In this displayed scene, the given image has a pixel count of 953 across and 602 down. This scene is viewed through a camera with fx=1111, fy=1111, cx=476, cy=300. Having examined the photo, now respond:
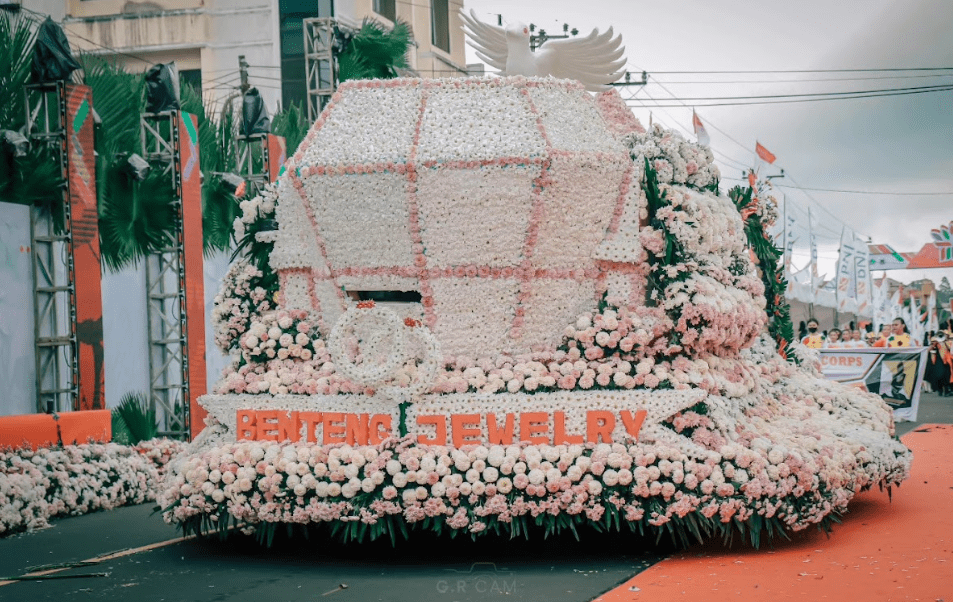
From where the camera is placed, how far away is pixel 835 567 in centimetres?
552

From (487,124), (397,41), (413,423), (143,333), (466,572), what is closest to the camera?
(466,572)

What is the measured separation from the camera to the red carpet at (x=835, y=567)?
16.4 ft

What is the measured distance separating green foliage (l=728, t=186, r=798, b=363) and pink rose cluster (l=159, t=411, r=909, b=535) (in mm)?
2974

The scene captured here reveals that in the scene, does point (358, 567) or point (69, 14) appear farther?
point (69, 14)

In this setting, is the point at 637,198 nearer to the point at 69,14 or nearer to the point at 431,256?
the point at 431,256

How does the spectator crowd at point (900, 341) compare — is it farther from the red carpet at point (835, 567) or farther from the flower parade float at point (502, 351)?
the flower parade float at point (502, 351)

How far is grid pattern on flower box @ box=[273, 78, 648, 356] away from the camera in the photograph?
6.42 m

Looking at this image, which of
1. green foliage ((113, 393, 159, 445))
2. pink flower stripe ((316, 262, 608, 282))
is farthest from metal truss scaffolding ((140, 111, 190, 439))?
pink flower stripe ((316, 262, 608, 282))

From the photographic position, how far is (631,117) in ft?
A: 25.3

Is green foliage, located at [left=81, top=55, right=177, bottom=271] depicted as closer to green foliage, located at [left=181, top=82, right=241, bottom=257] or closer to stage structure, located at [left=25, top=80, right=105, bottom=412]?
green foliage, located at [left=181, top=82, right=241, bottom=257]

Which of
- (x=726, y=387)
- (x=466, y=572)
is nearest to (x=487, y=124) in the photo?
(x=726, y=387)

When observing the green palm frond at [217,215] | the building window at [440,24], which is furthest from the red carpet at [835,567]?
the building window at [440,24]

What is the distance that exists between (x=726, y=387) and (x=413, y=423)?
184 centimetres

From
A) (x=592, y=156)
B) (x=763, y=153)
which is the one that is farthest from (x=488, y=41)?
(x=763, y=153)
